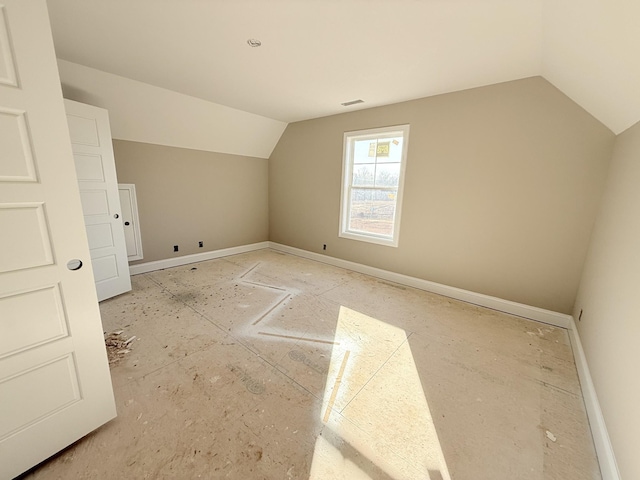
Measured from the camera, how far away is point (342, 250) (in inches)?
177

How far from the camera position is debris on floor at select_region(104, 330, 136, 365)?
207 centimetres

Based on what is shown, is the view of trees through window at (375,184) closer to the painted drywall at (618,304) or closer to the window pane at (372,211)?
the window pane at (372,211)

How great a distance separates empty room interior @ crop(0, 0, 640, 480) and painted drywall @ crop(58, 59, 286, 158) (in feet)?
0.11

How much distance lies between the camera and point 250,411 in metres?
1.62

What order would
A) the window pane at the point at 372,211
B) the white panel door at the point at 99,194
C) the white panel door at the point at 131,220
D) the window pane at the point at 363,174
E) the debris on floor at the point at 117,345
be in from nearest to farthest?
1. the debris on floor at the point at 117,345
2. the white panel door at the point at 99,194
3. the white panel door at the point at 131,220
4. the window pane at the point at 372,211
5. the window pane at the point at 363,174

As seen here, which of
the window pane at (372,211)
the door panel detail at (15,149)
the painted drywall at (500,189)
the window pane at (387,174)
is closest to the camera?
the door panel detail at (15,149)

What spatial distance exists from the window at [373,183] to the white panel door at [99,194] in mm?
3140

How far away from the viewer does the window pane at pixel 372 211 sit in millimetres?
3910

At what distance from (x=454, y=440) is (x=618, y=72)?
8.06 feet

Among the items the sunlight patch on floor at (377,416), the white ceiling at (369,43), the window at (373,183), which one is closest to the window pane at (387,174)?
the window at (373,183)

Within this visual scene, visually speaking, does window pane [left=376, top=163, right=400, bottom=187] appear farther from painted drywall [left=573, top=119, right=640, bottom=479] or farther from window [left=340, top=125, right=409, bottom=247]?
painted drywall [left=573, top=119, right=640, bottom=479]

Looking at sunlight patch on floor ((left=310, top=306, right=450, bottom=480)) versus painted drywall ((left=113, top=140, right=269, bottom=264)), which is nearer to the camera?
sunlight patch on floor ((left=310, top=306, right=450, bottom=480))

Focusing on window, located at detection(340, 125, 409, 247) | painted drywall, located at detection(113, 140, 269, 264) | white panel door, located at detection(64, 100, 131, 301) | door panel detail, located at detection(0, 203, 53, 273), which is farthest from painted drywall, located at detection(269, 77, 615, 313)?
door panel detail, located at detection(0, 203, 53, 273)

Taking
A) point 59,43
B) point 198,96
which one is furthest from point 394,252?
point 59,43
